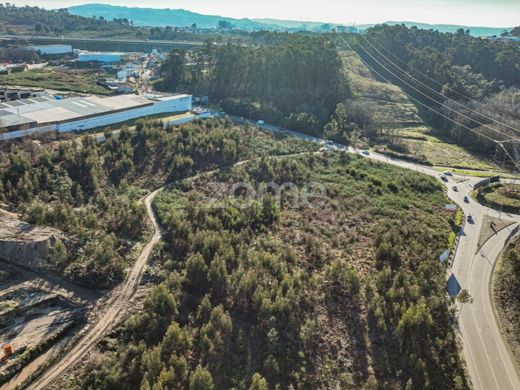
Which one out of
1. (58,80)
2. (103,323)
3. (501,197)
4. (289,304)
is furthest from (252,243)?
(58,80)

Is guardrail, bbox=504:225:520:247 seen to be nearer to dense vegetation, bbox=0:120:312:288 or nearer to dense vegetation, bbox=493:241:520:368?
dense vegetation, bbox=493:241:520:368

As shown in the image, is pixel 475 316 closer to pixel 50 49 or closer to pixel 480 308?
pixel 480 308

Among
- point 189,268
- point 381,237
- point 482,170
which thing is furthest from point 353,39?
point 189,268

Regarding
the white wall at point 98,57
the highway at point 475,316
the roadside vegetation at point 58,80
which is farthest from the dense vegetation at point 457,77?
the white wall at point 98,57

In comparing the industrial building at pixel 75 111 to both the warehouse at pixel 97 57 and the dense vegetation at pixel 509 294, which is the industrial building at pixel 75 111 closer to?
the warehouse at pixel 97 57

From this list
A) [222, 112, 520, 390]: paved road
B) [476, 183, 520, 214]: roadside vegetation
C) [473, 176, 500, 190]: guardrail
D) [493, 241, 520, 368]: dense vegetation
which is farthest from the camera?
[473, 176, 500, 190]: guardrail

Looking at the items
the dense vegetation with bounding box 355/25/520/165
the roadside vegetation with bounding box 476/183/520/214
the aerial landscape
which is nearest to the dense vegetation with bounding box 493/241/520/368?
the aerial landscape

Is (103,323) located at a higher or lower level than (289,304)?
lower
